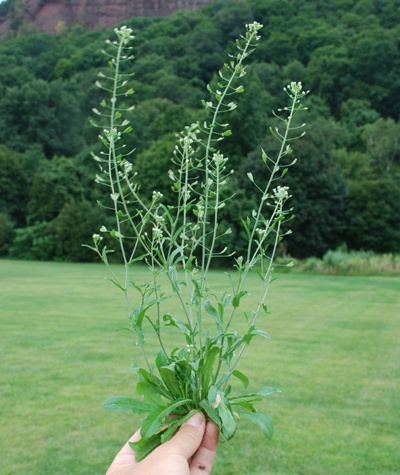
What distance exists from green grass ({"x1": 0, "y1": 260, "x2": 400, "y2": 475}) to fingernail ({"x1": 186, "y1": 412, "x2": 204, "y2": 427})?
2.96 m

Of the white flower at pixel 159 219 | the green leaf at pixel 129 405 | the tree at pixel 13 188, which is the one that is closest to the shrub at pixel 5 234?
the tree at pixel 13 188

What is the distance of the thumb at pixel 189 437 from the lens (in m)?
1.76

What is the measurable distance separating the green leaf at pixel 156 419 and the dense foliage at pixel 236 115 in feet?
96.8

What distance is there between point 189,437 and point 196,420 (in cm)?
7

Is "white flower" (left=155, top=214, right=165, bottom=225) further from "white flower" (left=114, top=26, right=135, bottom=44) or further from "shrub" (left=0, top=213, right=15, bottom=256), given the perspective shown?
"shrub" (left=0, top=213, right=15, bottom=256)

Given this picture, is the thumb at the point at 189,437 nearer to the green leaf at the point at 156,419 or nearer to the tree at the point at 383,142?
the green leaf at the point at 156,419

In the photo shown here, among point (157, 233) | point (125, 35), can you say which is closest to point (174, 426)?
point (157, 233)

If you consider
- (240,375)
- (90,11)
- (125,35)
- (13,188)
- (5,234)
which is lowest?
(5,234)

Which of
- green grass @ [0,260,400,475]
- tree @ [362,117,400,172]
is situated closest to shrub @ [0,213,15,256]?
tree @ [362,117,400,172]

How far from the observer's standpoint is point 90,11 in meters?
111

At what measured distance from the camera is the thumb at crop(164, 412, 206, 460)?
5.77 ft

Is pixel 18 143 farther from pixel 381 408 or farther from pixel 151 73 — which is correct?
pixel 381 408

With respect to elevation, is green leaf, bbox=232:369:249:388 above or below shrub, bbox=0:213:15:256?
above

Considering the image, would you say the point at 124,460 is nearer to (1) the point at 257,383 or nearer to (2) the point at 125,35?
(2) the point at 125,35
